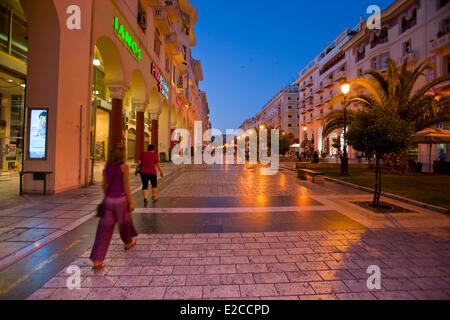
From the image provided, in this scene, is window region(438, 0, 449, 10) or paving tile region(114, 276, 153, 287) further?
window region(438, 0, 449, 10)

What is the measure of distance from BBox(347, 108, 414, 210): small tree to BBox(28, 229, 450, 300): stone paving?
2.86 metres

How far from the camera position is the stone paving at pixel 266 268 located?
2773mm

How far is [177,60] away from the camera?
29.8m

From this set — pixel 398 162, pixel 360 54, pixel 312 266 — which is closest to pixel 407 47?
pixel 360 54

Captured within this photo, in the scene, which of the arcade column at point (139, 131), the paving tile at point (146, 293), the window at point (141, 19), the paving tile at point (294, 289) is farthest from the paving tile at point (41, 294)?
the window at point (141, 19)

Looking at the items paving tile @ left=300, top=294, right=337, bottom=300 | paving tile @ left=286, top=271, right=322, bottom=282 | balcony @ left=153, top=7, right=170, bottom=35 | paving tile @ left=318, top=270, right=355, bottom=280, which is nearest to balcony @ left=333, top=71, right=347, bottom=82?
balcony @ left=153, top=7, right=170, bottom=35

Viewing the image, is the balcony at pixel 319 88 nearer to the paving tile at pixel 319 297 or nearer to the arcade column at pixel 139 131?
the arcade column at pixel 139 131

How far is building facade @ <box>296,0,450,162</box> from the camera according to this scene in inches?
882

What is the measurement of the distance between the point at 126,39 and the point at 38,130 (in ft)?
26.2

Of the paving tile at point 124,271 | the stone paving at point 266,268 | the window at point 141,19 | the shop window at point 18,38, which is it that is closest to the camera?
the stone paving at point 266,268

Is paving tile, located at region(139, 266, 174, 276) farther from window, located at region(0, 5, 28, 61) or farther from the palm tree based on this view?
the palm tree

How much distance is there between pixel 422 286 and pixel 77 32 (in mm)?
11506
